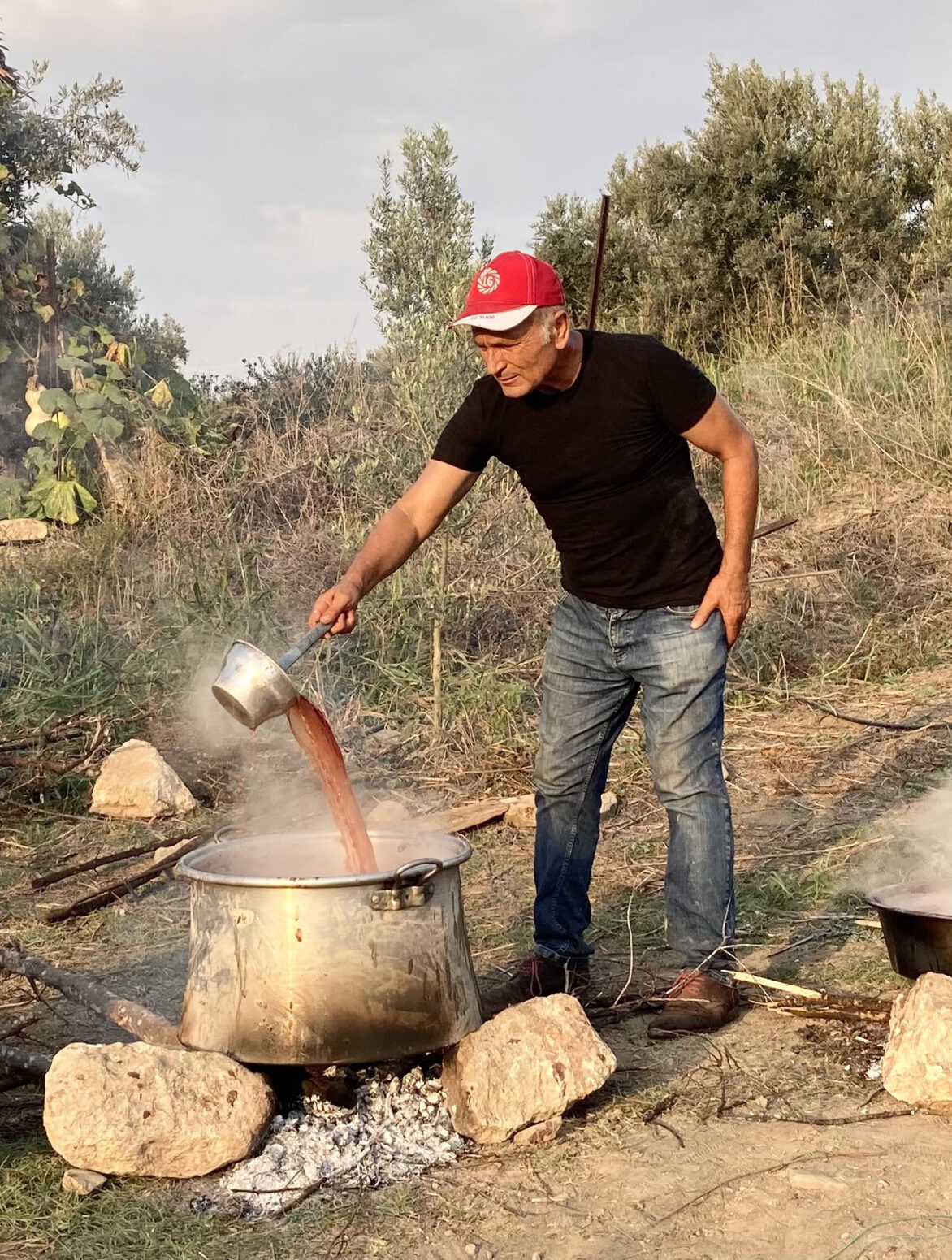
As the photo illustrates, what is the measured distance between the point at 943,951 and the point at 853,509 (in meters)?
6.51

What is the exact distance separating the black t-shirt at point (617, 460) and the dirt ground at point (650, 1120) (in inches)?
45.8

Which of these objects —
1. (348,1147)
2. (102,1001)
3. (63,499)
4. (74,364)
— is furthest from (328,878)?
(74,364)

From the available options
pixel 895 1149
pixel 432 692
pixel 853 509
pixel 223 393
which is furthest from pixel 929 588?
pixel 895 1149

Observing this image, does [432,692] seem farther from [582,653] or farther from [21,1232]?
[21,1232]

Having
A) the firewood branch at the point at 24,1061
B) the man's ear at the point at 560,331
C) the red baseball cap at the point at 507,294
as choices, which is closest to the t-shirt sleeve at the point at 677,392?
the man's ear at the point at 560,331

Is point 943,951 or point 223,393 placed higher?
point 223,393

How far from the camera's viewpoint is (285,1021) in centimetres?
294

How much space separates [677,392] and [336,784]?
1324mm

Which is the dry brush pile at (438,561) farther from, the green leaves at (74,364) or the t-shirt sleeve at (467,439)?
the t-shirt sleeve at (467,439)

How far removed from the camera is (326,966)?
2926 mm

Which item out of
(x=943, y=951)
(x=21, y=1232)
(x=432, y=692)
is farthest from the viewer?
(x=432, y=692)

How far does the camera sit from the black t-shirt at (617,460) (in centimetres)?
349

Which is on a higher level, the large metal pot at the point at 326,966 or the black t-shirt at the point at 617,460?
the black t-shirt at the point at 617,460

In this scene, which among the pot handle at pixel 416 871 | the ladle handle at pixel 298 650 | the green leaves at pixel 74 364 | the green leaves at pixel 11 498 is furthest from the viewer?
the green leaves at pixel 74 364
